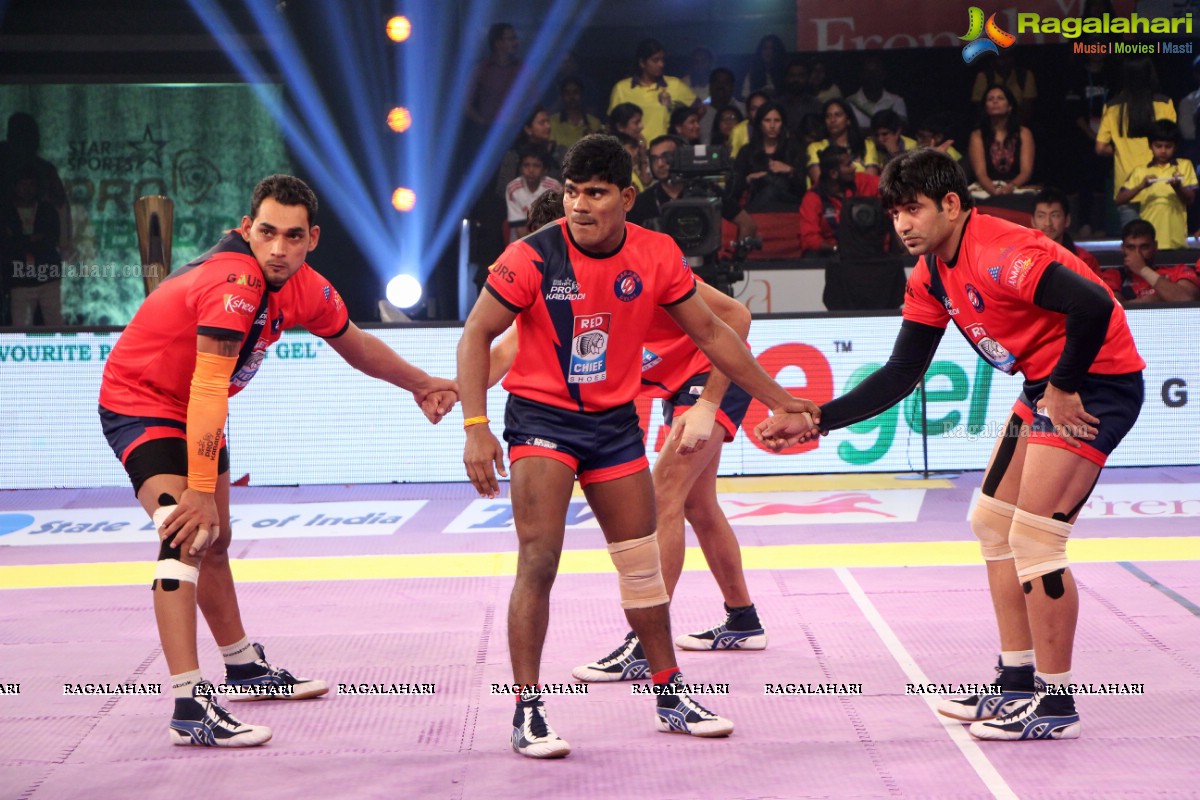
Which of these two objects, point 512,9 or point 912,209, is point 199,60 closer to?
point 512,9

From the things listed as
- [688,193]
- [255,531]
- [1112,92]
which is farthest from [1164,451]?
[255,531]

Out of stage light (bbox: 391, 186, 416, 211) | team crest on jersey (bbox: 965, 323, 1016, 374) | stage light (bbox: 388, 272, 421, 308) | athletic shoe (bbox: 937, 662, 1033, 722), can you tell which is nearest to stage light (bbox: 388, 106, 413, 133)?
stage light (bbox: 391, 186, 416, 211)

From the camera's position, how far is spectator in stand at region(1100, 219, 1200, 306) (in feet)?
34.3

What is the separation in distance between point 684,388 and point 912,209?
1416 millimetres

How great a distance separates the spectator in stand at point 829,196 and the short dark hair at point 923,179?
7.64 metres

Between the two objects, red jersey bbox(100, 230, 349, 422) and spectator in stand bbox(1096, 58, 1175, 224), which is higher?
spectator in stand bbox(1096, 58, 1175, 224)

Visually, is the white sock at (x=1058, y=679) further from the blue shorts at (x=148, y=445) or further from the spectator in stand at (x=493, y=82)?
the spectator in stand at (x=493, y=82)

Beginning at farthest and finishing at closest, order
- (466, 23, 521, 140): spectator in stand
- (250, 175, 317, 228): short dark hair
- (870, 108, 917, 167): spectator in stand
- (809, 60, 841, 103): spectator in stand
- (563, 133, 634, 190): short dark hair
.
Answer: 1. (809, 60, 841, 103): spectator in stand
2. (466, 23, 521, 140): spectator in stand
3. (870, 108, 917, 167): spectator in stand
4. (250, 175, 317, 228): short dark hair
5. (563, 133, 634, 190): short dark hair

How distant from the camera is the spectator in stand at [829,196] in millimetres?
11961

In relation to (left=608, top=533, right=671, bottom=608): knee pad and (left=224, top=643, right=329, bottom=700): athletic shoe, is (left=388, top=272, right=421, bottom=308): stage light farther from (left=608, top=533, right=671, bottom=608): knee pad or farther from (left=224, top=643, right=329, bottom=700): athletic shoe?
(left=608, top=533, right=671, bottom=608): knee pad

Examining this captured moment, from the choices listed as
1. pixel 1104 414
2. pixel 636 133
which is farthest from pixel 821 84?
pixel 1104 414

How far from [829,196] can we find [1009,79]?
2.83 metres

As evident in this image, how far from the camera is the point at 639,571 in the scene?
4.30 meters

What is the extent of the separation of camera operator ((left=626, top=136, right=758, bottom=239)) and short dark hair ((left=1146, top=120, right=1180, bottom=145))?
12.7ft
